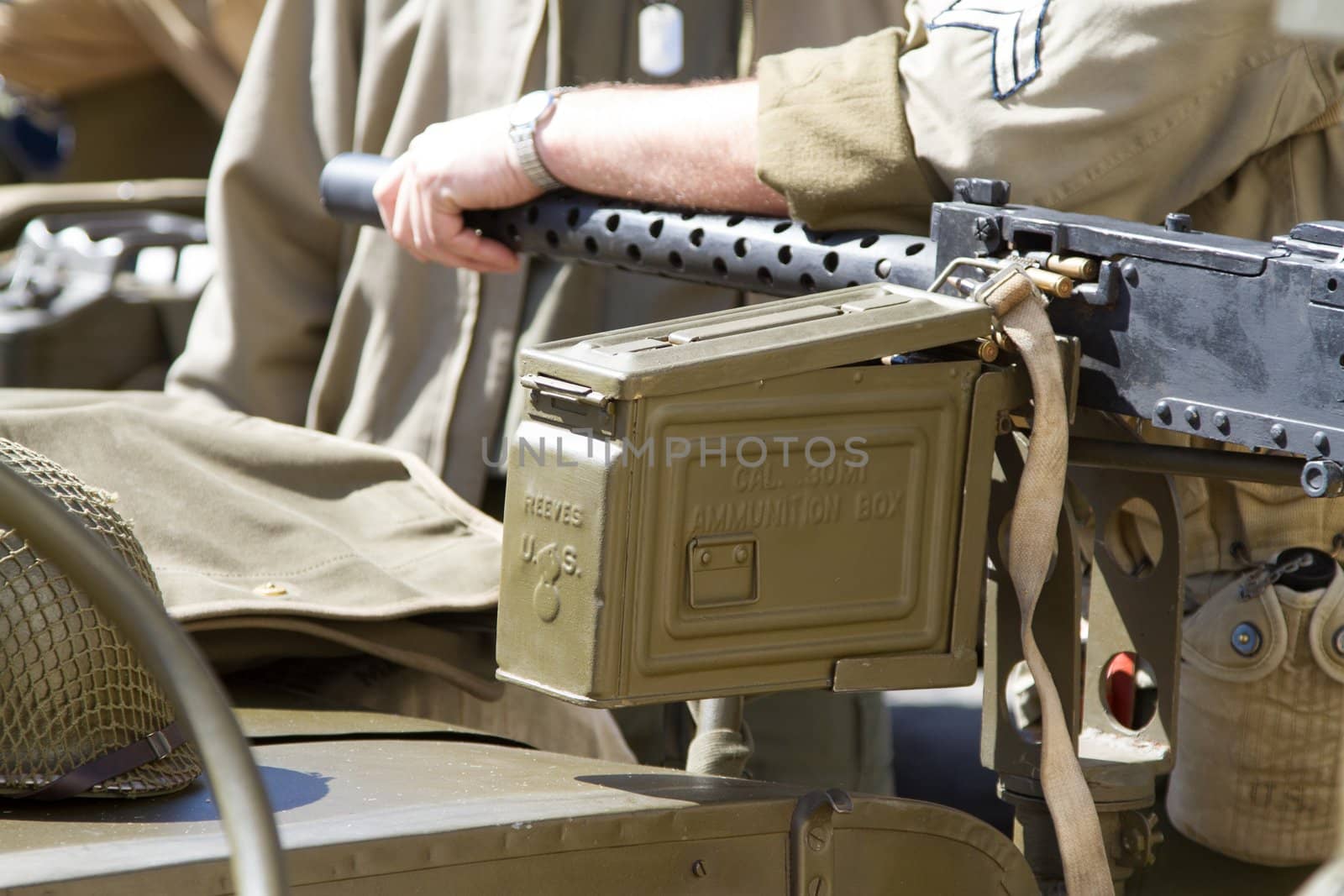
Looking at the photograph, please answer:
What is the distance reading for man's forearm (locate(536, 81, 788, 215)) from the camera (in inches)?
62.5

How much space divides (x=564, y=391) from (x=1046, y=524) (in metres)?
0.38

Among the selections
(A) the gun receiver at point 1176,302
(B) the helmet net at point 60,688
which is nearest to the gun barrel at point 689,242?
(A) the gun receiver at point 1176,302

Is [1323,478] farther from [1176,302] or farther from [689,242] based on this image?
[689,242]

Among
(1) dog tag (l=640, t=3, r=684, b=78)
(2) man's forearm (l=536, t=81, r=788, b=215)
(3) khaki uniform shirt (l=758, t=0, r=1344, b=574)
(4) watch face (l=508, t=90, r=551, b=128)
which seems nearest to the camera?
(3) khaki uniform shirt (l=758, t=0, r=1344, b=574)

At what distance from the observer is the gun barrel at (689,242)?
57.6 inches

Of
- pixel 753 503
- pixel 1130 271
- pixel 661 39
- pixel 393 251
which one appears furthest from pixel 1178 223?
pixel 393 251

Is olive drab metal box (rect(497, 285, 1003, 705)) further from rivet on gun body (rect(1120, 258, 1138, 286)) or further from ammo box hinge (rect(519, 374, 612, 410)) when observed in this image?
rivet on gun body (rect(1120, 258, 1138, 286))

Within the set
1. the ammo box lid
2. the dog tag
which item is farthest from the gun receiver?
the dog tag

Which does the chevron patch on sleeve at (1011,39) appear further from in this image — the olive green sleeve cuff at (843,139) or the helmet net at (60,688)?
the helmet net at (60,688)

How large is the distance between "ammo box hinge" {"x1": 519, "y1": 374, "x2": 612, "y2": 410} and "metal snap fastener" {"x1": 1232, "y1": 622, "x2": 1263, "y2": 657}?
0.74m

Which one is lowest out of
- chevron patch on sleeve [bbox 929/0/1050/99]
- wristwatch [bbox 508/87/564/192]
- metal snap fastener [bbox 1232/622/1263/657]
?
metal snap fastener [bbox 1232/622/1263/657]

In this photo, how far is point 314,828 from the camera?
3.65ft

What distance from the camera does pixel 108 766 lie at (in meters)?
1.20

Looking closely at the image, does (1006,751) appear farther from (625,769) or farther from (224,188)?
(224,188)
